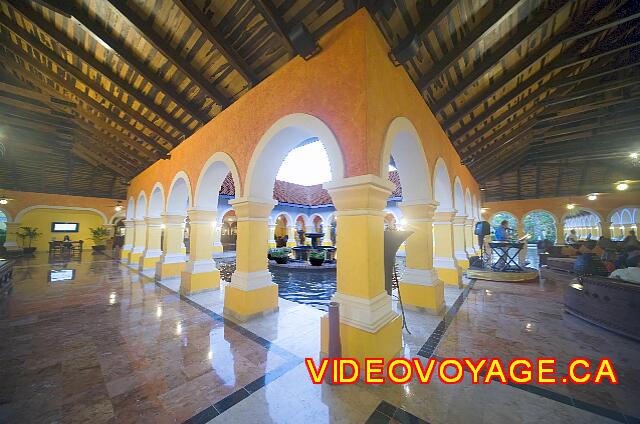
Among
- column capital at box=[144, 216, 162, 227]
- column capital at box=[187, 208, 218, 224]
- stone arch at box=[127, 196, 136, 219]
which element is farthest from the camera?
stone arch at box=[127, 196, 136, 219]

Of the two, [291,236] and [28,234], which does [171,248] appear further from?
[28,234]

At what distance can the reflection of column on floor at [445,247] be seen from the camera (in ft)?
→ 18.9

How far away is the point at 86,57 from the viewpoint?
4.31 meters

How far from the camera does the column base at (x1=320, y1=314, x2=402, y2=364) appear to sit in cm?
241

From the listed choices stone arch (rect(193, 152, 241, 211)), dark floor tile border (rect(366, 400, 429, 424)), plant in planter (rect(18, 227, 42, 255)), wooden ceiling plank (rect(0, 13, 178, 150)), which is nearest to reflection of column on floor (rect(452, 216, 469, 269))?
dark floor tile border (rect(366, 400, 429, 424))

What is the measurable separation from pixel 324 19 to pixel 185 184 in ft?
17.9

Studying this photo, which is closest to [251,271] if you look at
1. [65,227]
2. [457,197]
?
[457,197]

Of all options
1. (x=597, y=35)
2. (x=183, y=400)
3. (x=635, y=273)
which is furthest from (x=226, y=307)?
(x=597, y=35)

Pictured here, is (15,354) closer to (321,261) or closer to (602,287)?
(321,261)

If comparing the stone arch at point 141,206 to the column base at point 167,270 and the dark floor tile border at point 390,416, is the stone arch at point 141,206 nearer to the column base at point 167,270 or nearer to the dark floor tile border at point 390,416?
the column base at point 167,270

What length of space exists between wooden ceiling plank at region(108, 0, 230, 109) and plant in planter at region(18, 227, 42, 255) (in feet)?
59.2

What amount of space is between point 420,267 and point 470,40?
3819mm

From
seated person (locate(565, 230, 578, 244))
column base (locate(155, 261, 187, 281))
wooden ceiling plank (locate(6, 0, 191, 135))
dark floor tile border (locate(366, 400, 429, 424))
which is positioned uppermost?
wooden ceiling plank (locate(6, 0, 191, 135))

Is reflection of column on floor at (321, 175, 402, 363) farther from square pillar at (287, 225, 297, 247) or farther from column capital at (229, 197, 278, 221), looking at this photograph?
square pillar at (287, 225, 297, 247)
